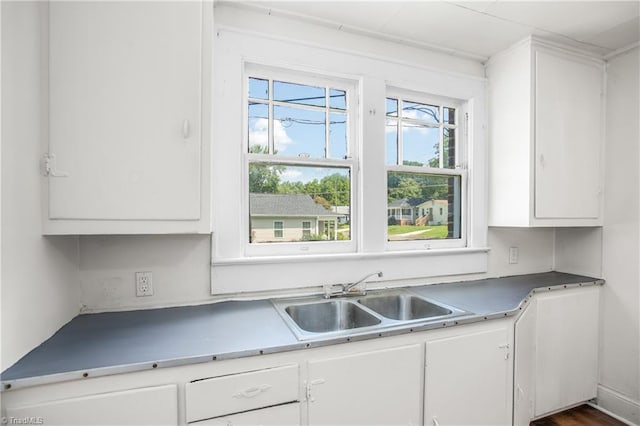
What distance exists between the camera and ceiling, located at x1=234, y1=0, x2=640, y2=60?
1.76 metres

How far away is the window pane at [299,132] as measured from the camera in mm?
1936

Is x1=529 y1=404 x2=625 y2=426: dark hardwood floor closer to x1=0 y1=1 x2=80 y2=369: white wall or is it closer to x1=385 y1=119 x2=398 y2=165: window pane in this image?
x1=385 y1=119 x2=398 y2=165: window pane

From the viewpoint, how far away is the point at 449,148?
2.43 m

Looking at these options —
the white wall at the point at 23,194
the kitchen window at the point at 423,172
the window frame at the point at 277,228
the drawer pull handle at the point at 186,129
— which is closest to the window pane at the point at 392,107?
the kitchen window at the point at 423,172

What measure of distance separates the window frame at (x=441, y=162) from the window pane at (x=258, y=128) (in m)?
0.84

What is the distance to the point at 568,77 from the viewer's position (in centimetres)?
219

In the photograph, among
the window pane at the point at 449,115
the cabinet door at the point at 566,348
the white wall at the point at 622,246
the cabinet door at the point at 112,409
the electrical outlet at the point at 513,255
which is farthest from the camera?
the electrical outlet at the point at 513,255

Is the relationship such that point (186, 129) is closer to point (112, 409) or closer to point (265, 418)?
point (112, 409)

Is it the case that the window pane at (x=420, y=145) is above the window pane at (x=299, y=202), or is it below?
above

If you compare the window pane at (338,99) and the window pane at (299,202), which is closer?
the window pane at (299,202)

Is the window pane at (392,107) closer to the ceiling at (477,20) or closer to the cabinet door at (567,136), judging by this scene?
the ceiling at (477,20)

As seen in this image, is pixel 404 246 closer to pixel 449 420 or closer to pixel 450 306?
pixel 450 306

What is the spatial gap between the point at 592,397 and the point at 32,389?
10.6 ft

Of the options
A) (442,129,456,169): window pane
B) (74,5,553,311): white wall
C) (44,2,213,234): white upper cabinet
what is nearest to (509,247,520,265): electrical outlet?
(442,129,456,169): window pane
